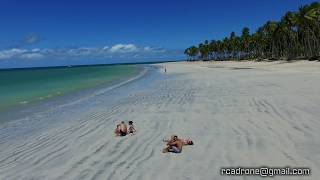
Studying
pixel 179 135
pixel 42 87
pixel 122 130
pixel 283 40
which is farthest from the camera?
pixel 283 40

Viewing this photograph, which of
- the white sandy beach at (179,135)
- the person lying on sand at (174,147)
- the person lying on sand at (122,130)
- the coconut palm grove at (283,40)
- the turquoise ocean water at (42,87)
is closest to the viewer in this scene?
the white sandy beach at (179,135)

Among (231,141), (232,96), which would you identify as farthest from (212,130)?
(232,96)

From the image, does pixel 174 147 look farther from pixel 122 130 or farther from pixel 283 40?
pixel 283 40

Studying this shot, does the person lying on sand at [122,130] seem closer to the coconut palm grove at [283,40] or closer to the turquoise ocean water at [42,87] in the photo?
the turquoise ocean water at [42,87]

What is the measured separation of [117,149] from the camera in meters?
11.1

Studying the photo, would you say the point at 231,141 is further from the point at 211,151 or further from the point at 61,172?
the point at 61,172

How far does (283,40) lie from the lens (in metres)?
102

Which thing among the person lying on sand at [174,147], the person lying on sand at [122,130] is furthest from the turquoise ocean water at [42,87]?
the person lying on sand at [174,147]

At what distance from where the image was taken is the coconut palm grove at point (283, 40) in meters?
77.9

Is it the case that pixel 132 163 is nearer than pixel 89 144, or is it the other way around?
pixel 132 163

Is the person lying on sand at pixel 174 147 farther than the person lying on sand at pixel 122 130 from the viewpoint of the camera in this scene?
No

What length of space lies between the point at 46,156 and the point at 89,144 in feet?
5.10

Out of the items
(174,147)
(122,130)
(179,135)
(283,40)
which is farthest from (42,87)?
(283,40)

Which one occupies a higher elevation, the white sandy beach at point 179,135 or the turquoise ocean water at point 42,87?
the white sandy beach at point 179,135
